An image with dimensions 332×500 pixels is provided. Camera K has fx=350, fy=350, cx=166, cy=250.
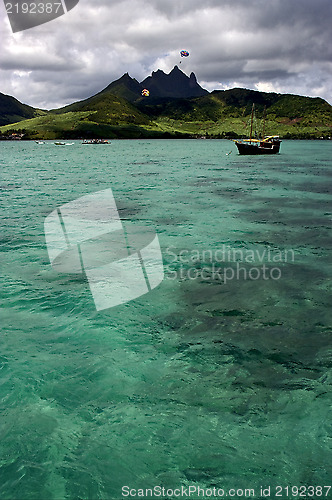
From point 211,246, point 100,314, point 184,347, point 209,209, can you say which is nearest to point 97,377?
point 184,347

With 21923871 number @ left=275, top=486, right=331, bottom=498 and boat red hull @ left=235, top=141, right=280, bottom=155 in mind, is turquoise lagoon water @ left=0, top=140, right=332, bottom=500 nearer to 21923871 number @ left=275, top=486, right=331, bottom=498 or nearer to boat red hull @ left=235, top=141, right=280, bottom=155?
21923871 number @ left=275, top=486, right=331, bottom=498

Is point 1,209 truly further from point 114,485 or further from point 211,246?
point 114,485

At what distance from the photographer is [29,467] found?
20.0ft

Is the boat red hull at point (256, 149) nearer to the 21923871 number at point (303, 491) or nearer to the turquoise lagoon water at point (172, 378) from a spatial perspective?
the turquoise lagoon water at point (172, 378)

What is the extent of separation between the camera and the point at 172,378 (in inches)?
328

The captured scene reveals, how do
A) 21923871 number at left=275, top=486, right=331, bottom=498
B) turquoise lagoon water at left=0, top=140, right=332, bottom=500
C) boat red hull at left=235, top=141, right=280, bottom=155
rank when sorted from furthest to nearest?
1. boat red hull at left=235, top=141, right=280, bottom=155
2. turquoise lagoon water at left=0, top=140, right=332, bottom=500
3. 21923871 number at left=275, top=486, right=331, bottom=498

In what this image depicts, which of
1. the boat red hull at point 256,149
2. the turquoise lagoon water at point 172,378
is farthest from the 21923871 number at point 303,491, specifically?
the boat red hull at point 256,149

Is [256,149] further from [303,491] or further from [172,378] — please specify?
[303,491]

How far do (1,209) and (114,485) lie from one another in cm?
2694

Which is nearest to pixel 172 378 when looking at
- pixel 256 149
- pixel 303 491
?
pixel 303 491

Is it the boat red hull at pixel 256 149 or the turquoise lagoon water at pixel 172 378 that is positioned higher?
the boat red hull at pixel 256 149

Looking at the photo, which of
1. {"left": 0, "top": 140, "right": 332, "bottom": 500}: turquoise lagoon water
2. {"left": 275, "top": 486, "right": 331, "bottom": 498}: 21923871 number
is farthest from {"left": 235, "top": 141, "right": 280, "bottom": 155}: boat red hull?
{"left": 275, "top": 486, "right": 331, "bottom": 498}: 21923871 number

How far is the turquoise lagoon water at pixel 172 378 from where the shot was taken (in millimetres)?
6066

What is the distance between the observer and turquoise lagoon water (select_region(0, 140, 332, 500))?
6066 mm
